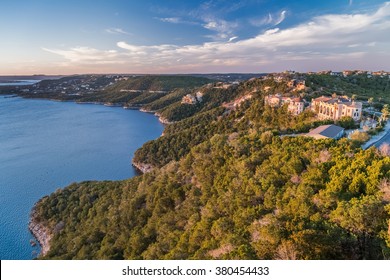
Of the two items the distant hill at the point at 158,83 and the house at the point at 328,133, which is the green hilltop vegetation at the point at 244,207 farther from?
the distant hill at the point at 158,83

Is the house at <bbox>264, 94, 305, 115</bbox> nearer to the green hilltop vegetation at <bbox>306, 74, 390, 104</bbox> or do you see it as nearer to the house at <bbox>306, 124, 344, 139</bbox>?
the green hilltop vegetation at <bbox>306, 74, 390, 104</bbox>

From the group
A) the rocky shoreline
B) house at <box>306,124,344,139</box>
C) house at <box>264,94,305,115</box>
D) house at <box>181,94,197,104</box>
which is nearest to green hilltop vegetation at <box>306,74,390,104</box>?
house at <box>264,94,305,115</box>

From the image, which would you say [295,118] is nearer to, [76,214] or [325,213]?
[325,213]

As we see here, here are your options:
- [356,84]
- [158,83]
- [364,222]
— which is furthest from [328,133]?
[158,83]

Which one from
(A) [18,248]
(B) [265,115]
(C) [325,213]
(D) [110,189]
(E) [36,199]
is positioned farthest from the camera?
(B) [265,115]

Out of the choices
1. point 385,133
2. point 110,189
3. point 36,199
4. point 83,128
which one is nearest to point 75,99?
point 83,128

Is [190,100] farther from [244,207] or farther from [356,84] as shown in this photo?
[244,207]
